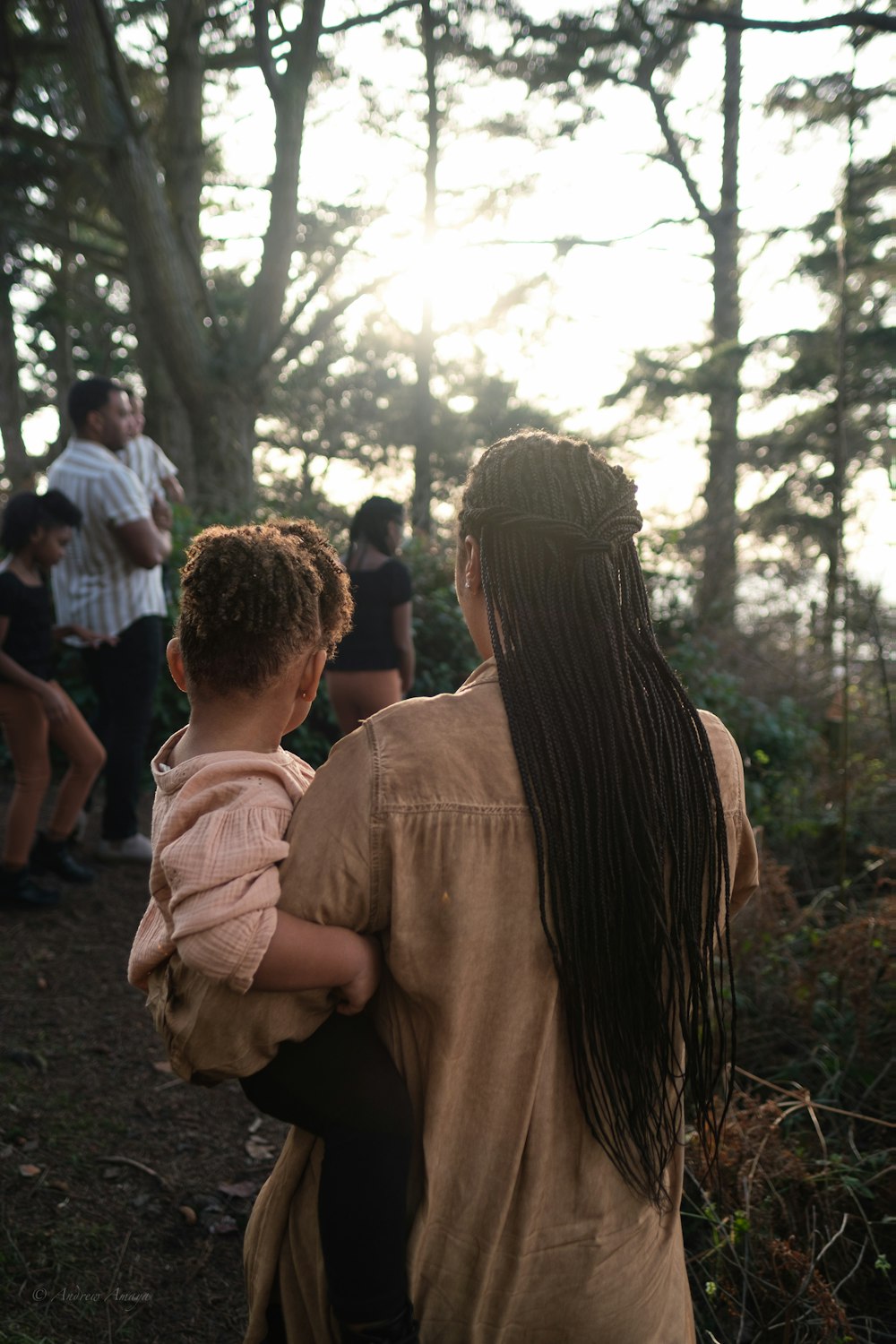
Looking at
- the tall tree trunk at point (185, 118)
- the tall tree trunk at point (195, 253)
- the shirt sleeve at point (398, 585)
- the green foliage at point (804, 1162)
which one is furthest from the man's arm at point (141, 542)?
the tall tree trunk at point (185, 118)

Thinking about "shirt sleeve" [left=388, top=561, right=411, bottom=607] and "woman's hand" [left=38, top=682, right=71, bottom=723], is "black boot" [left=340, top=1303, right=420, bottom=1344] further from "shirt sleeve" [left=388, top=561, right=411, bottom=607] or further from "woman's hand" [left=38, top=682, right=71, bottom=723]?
"shirt sleeve" [left=388, top=561, right=411, bottom=607]

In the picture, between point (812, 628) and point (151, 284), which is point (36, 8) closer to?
point (151, 284)

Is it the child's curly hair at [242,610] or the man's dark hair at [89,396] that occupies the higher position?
the man's dark hair at [89,396]

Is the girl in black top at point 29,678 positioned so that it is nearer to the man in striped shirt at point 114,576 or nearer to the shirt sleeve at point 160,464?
the man in striped shirt at point 114,576

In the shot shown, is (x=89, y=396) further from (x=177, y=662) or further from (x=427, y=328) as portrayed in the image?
(x=427, y=328)

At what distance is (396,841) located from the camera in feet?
4.37

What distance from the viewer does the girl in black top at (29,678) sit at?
14.2 ft

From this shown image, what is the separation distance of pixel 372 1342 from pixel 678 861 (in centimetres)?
81

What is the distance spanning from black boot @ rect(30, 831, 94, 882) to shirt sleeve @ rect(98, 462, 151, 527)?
1.59 m

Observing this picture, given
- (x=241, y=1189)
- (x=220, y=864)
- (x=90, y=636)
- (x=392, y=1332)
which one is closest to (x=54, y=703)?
(x=90, y=636)

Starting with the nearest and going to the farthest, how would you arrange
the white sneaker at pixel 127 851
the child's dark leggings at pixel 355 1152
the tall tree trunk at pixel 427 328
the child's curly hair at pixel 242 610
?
the child's dark leggings at pixel 355 1152 < the child's curly hair at pixel 242 610 < the white sneaker at pixel 127 851 < the tall tree trunk at pixel 427 328


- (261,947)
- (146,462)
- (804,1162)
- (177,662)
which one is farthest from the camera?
(146,462)

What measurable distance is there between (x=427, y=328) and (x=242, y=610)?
1364 centimetres

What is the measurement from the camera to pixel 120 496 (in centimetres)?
470
